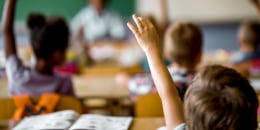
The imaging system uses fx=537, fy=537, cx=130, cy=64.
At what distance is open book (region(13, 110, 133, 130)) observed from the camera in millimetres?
1977

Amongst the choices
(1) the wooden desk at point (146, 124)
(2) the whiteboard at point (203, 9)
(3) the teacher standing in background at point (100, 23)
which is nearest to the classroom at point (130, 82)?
(1) the wooden desk at point (146, 124)

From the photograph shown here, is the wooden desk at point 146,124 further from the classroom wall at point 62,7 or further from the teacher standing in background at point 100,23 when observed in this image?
the classroom wall at point 62,7

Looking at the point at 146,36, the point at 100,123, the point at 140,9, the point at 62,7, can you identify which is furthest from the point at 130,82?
the point at 62,7

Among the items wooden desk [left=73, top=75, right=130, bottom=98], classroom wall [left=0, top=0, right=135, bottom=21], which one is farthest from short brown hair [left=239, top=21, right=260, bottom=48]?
classroom wall [left=0, top=0, right=135, bottom=21]

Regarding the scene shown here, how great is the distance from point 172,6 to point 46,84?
4.46 m

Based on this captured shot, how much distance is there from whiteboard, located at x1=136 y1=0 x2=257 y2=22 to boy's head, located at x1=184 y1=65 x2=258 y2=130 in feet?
18.3

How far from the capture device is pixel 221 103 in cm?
137

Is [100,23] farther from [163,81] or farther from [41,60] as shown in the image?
[163,81]

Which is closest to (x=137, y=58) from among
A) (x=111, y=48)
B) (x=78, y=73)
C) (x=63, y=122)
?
(x=111, y=48)

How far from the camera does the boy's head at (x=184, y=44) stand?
9.34 ft

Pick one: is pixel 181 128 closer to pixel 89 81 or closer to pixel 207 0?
pixel 89 81

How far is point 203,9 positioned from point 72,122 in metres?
5.20

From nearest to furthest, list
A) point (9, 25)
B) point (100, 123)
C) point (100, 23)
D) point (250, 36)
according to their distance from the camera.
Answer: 1. point (100, 123)
2. point (9, 25)
3. point (250, 36)
4. point (100, 23)

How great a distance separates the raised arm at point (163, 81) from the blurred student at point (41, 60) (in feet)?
3.57
